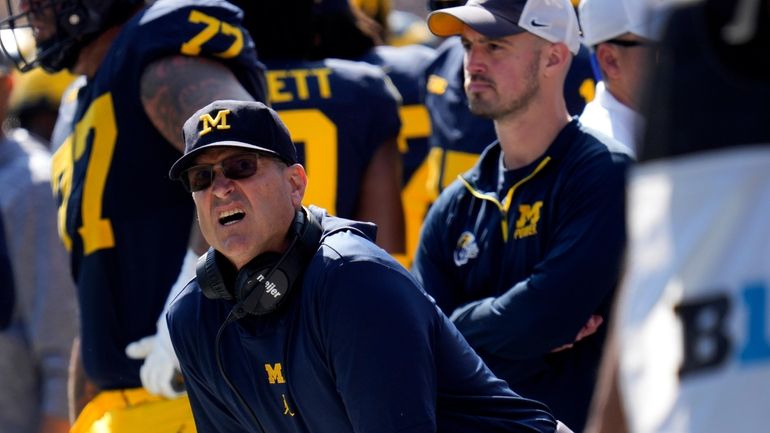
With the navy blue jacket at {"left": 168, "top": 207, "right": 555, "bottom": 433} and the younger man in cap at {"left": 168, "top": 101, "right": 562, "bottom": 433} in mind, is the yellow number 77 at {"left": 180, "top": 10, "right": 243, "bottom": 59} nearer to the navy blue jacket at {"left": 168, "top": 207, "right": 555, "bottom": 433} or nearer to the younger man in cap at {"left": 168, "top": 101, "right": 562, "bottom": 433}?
the younger man in cap at {"left": 168, "top": 101, "right": 562, "bottom": 433}

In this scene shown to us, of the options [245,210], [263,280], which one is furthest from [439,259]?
[263,280]

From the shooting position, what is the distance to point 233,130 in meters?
3.62

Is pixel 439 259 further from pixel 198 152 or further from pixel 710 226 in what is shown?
pixel 710 226

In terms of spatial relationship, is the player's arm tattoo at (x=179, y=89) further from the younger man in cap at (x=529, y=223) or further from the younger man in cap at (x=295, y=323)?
the younger man in cap at (x=529, y=223)

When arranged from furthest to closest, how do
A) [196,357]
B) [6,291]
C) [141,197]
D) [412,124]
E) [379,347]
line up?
[412,124], [6,291], [141,197], [196,357], [379,347]

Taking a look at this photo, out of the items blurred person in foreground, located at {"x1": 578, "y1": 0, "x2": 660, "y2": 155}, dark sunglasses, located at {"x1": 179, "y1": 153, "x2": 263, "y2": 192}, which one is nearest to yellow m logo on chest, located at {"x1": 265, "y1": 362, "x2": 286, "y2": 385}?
dark sunglasses, located at {"x1": 179, "y1": 153, "x2": 263, "y2": 192}

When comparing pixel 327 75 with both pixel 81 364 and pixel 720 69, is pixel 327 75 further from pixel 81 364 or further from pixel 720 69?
pixel 720 69

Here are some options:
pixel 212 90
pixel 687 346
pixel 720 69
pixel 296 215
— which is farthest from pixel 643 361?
pixel 212 90

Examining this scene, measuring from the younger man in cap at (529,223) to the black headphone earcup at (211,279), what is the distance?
3.04ft

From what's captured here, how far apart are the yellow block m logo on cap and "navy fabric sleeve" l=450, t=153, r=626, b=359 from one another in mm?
1044

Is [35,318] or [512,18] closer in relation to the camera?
[512,18]

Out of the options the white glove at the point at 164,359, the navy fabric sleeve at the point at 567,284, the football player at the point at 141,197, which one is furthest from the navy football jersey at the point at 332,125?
the navy fabric sleeve at the point at 567,284

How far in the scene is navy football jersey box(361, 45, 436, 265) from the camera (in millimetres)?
6824

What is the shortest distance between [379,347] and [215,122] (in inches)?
28.0
